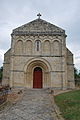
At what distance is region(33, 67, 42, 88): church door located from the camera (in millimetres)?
24641

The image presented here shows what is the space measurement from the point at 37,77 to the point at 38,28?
7.06 m

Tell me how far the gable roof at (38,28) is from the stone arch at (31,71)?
432cm

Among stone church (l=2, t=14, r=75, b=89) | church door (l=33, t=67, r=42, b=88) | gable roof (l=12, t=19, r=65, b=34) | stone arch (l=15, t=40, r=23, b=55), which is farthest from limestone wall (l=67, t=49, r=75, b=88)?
stone arch (l=15, t=40, r=23, b=55)

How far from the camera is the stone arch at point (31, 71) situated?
2394 cm

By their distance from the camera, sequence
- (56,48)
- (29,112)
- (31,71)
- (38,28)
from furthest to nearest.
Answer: (38,28) < (31,71) < (56,48) < (29,112)

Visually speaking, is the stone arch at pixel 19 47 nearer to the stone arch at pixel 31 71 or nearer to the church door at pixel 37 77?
the stone arch at pixel 31 71

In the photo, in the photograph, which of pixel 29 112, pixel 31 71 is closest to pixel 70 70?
Answer: pixel 31 71

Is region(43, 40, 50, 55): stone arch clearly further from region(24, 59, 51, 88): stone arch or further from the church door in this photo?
the church door

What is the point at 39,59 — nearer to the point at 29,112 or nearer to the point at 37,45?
the point at 37,45

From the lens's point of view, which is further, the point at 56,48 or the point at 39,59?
the point at 56,48

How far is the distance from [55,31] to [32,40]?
11.6ft

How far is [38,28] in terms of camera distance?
24906mm

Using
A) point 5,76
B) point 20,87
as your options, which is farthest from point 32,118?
point 5,76

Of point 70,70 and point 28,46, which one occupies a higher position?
point 28,46
